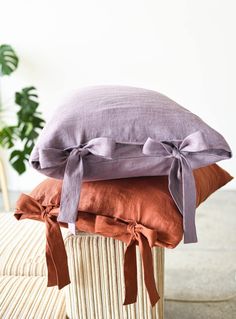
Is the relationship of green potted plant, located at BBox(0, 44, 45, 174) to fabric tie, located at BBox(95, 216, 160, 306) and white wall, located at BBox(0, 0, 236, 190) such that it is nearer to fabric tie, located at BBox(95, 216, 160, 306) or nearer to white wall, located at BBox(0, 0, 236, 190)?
white wall, located at BBox(0, 0, 236, 190)

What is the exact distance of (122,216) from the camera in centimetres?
77

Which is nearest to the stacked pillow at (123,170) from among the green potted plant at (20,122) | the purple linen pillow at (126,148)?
the purple linen pillow at (126,148)

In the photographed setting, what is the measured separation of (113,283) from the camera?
87cm

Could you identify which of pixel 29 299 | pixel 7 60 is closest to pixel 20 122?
pixel 7 60

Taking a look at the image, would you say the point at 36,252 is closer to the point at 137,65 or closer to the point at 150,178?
the point at 150,178

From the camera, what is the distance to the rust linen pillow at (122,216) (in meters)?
0.75

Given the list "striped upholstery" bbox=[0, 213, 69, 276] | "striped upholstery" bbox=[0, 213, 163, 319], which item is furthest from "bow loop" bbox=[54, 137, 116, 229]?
"striped upholstery" bbox=[0, 213, 69, 276]

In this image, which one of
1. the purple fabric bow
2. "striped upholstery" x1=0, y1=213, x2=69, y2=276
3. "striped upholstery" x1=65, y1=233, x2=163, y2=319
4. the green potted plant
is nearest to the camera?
the purple fabric bow

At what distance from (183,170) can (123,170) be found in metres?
0.14

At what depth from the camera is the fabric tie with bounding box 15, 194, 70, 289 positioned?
2.64 ft

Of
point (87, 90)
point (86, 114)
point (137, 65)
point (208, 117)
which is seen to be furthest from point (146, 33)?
point (86, 114)

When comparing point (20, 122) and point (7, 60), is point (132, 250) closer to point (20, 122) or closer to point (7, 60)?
point (20, 122)

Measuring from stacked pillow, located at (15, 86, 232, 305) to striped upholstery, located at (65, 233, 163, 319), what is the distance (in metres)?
0.05

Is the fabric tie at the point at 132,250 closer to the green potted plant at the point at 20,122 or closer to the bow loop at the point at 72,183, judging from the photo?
the bow loop at the point at 72,183
